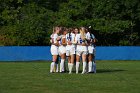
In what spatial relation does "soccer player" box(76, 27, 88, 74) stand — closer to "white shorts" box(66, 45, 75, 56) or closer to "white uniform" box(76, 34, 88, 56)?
"white uniform" box(76, 34, 88, 56)

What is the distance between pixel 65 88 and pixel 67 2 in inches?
1956

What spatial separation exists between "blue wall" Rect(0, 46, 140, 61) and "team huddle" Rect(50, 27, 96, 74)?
2504 cm

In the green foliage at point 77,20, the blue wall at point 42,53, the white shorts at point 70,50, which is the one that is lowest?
the blue wall at point 42,53

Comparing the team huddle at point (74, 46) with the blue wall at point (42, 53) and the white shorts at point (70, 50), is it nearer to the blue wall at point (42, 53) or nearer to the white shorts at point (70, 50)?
the white shorts at point (70, 50)

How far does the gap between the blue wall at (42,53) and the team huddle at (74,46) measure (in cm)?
2504

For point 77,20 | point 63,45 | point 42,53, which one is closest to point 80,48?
Result: point 63,45

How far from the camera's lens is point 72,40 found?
79.5 feet

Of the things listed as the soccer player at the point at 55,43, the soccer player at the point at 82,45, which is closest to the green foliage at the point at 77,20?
the soccer player at the point at 55,43

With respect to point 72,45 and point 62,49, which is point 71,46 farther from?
point 62,49

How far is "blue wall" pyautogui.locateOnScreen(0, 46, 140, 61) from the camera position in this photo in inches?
1959

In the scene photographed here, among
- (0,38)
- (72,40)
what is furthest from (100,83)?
(0,38)

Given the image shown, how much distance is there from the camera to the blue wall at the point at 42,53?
49.8 m

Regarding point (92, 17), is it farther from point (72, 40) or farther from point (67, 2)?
point (72, 40)

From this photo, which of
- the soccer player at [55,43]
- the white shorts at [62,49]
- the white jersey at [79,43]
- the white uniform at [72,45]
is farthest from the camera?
the white shorts at [62,49]
